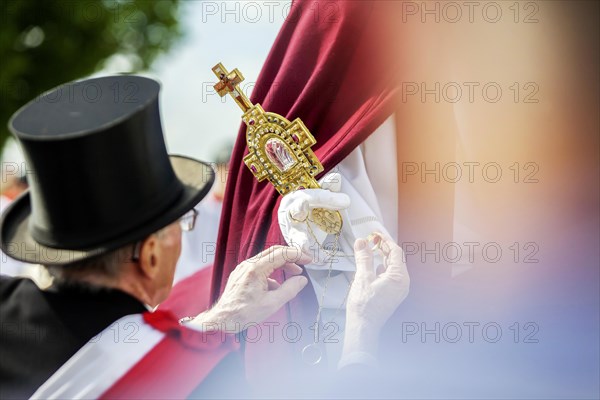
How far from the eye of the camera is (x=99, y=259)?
195cm

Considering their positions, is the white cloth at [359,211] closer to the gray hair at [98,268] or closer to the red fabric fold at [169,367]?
the red fabric fold at [169,367]

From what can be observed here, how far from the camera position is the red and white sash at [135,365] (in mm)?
1900

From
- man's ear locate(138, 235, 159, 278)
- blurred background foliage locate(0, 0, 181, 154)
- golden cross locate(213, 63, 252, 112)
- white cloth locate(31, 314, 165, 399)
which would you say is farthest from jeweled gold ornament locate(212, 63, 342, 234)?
blurred background foliage locate(0, 0, 181, 154)

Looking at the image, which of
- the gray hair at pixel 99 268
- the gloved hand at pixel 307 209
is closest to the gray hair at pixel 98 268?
the gray hair at pixel 99 268

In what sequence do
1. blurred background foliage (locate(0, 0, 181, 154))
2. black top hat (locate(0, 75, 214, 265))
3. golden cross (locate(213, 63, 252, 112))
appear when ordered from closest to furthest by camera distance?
black top hat (locate(0, 75, 214, 265)) → golden cross (locate(213, 63, 252, 112)) → blurred background foliage (locate(0, 0, 181, 154))

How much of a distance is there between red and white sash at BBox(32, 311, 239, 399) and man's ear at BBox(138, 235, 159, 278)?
10cm

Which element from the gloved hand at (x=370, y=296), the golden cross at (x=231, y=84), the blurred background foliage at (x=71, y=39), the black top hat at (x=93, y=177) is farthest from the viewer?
the blurred background foliage at (x=71, y=39)

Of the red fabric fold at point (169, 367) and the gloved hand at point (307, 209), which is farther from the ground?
the gloved hand at point (307, 209)

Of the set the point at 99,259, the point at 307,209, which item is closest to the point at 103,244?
the point at 99,259

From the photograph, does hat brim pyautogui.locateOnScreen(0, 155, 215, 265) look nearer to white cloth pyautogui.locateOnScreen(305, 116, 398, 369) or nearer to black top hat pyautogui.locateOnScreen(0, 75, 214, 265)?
black top hat pyautogui.locateOnScreen(0, 75, 214, 265)

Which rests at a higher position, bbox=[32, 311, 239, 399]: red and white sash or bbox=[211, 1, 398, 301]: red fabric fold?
bbox=[211, 1, 398, 301]: red fabric fold

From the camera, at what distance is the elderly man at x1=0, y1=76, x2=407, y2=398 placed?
190 centimetres

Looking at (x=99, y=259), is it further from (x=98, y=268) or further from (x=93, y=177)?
(x=93, y=177)

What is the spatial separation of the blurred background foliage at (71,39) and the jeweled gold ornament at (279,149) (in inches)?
358
